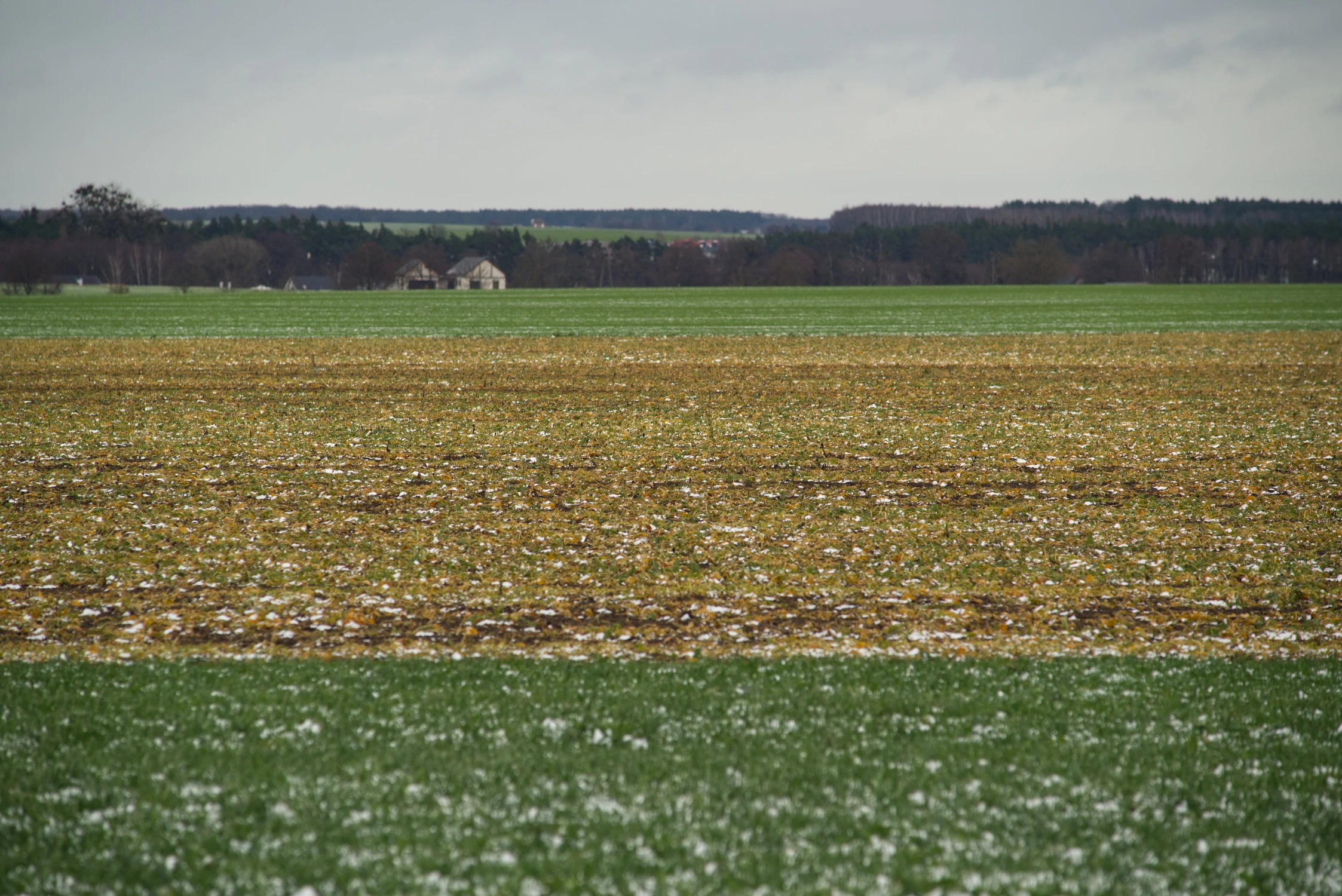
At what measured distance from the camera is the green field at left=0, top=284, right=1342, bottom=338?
51250mm

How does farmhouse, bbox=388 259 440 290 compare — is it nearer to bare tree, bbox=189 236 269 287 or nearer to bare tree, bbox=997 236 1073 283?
bare tree, bbox=189 236 269 287

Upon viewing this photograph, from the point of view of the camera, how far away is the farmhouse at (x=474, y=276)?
172 m

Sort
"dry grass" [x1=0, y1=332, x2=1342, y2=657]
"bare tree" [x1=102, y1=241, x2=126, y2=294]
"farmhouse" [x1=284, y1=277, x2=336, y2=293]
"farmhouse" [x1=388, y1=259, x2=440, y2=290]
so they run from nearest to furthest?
"dry grass" [x1=0, y1=332, x2=1342, y2=657] < "bare tree" [x1=102, y1=241, x2=126, y2=294] < "farmhouse" [x1=388, y1=259, x2=440, y2=290] < "farmhouse" [x1=284, y1=277, x2=336, y2=293]

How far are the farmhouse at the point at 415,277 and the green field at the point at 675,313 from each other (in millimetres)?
61324

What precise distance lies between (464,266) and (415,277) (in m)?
9.99

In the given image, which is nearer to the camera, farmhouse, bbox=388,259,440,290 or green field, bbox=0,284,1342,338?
green field, bbox=0,284,1342,338

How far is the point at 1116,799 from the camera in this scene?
6855 millimetres

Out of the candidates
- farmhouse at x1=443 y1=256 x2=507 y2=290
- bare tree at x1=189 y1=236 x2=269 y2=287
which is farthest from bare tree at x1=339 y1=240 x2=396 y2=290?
bare tree at x1=189 y1=236 x2=269 y2=287

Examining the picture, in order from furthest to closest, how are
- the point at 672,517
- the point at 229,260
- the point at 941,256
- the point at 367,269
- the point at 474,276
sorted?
the point at 474,276 → the point at 941,256 → the point at 367,269 → the point at 229,260 → the point at 672,517

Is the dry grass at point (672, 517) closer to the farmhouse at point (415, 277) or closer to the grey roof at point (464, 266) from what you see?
the farmhouse at point (415, 277)

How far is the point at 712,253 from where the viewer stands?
182 m

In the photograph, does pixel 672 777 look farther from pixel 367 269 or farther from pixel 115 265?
pixel 115 265

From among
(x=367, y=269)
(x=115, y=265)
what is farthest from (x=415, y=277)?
(x=115, y=265)

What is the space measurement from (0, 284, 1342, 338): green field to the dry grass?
2247 centimetres
